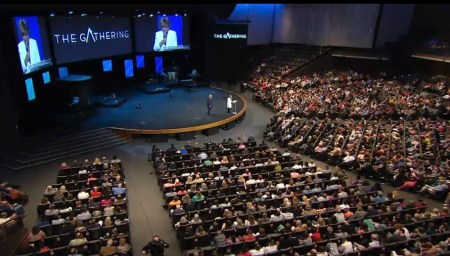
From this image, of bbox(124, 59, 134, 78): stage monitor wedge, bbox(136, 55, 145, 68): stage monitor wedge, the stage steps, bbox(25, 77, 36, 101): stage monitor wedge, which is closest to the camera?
the stage steps

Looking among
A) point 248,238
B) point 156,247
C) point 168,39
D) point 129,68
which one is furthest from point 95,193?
point 168,39

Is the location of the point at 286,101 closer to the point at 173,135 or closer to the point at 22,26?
the point at 173,135

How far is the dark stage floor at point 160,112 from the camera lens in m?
19.5

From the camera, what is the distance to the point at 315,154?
17.2m

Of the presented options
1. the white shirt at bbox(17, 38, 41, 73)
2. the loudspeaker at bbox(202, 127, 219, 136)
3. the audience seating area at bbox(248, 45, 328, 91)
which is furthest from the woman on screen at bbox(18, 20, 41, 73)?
the audience seating area at bbox(248, 45, 328, 91)

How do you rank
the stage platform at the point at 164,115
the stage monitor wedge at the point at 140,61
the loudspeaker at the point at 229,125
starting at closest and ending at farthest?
the stage platform at the point at 164,115
the loudspeaker at the point at 229,125
the stage monitor wedge at the point at 140,61

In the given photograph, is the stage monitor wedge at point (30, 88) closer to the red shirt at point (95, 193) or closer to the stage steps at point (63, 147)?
the stage steps at point (63, 147)

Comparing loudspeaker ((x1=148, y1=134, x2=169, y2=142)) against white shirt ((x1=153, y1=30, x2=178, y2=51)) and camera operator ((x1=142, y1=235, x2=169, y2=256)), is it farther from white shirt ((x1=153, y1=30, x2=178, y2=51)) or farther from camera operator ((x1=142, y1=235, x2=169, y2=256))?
white shirt ((x1=153, y1=30, x2=178, y2=51))

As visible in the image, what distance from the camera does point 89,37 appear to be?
72.6 ft

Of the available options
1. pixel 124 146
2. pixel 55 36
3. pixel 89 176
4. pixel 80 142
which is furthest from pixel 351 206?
pixel 55 36

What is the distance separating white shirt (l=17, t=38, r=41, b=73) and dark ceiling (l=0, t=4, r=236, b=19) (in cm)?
140

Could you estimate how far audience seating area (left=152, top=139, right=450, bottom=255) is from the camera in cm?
960

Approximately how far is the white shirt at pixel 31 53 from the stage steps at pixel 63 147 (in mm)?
3646

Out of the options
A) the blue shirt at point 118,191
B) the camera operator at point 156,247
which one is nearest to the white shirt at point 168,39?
the blue shirt at point 118,191
